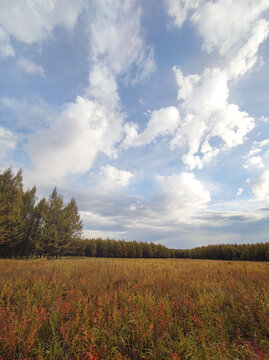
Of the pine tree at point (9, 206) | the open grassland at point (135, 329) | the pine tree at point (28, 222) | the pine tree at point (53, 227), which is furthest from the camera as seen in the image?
the pine tree at point (28, 222)

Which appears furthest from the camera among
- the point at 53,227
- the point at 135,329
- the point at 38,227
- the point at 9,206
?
the point at 38,227

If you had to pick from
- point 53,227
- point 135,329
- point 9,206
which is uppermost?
point 9,206

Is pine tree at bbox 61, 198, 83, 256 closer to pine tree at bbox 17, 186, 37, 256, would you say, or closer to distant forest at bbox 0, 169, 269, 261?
distant forest at bbox 0, 169, 269, 261

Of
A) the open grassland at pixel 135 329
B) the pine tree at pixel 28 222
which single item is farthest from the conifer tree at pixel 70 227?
the open grassland at pixel 135 329

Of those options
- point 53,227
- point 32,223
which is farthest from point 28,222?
point 53,227

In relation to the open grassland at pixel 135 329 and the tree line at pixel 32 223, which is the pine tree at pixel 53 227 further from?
the open grassland at pixel 135 329

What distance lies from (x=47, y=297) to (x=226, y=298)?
513cm

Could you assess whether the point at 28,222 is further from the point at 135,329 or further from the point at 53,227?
the point at 135,329

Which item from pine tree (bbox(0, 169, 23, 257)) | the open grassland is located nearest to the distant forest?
pine tree (bbox(0, 169, 23, 257))

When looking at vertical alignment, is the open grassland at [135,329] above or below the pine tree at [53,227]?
below

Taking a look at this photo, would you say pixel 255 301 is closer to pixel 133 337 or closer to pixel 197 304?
pixel 197 304

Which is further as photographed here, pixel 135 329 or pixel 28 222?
pixel 28 222

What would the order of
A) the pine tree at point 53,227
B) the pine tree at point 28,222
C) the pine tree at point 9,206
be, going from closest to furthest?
the pine tree at point 9,206 → the pine tree at point 53,227 → the pine tree at point 28,222

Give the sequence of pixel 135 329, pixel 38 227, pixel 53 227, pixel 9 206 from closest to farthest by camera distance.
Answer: pixel 135 329 < pixel 9 206 < pixel 53 227 < pixel 38 227
